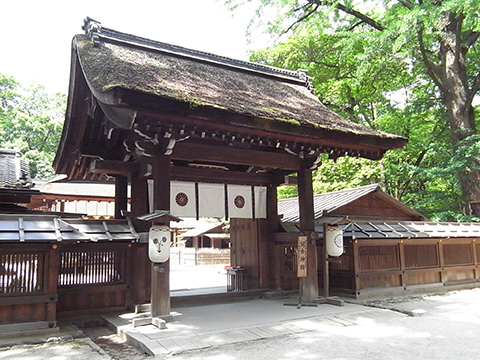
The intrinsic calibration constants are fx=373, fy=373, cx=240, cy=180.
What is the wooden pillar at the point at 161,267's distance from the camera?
6645 mm

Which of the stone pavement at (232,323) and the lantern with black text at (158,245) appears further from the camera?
the lantern with black text at (158,245)

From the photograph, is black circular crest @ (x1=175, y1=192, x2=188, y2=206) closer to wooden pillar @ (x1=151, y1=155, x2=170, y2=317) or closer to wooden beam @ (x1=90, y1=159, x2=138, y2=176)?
wooden beam @ (x1=90, y1=159, x2=138, y2=176)

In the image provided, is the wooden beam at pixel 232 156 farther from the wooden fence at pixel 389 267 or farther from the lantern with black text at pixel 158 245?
the wooden fence at pixel 389 267

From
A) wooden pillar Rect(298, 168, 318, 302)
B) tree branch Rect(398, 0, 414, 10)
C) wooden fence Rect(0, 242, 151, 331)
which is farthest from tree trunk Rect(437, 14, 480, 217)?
wooden fence Rect(0, 242, 151, 331)

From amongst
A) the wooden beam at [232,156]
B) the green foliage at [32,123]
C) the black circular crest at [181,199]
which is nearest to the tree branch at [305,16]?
the wooden beam at [232,156]

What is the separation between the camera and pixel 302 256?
8234mm

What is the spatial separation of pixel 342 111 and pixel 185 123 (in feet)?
53.9

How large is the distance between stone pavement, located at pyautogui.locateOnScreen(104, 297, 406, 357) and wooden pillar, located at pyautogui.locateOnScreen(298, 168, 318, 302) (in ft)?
1.34

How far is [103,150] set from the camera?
29.3 feet

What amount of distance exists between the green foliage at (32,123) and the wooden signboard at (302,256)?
3078 cm

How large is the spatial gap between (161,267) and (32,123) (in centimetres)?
3575

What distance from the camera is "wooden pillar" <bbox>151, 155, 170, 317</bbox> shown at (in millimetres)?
6645

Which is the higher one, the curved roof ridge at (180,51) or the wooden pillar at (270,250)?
the curved roof ridge at (180,51)

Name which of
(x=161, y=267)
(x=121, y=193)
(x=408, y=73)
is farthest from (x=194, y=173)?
(x=408, y=73)
